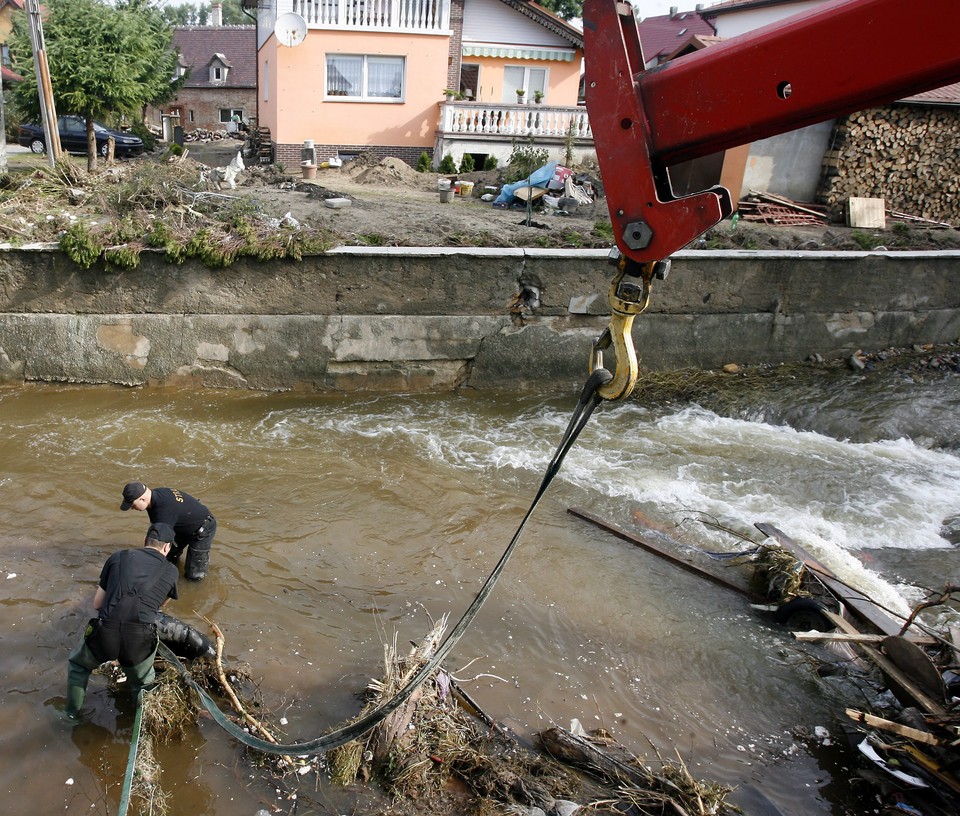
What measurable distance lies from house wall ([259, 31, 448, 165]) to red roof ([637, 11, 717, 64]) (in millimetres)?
14366

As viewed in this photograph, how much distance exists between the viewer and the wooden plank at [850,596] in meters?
4.94

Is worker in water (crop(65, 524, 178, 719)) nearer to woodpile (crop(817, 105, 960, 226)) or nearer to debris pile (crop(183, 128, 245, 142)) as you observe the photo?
woodpile (crop(817, 105, 960, 226))

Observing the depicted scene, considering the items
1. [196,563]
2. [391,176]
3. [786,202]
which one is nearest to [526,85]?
[391,176]

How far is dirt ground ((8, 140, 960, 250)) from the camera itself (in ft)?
32.0

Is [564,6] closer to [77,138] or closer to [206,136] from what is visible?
[206,136]

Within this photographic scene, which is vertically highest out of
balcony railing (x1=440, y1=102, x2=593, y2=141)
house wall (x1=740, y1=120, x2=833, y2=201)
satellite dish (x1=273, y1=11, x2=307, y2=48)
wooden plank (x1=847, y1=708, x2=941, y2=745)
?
satellite dish (x1=273, y1=11, x2=307, y2=48)

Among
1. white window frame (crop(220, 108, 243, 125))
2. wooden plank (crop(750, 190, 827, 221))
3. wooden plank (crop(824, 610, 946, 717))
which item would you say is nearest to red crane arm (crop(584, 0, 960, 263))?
wooden plank (crop(824, 610, 946, 717))

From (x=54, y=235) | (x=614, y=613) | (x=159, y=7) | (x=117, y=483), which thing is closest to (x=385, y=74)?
(x=159, y=7)

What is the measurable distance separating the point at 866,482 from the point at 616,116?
20.5ft

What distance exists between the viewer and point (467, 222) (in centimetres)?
1100

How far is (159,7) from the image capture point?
20.7m

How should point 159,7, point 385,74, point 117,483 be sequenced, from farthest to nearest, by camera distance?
point 159,7 < point 385,74 < point 117,483

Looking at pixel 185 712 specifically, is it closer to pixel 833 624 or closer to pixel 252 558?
pixel 252 558

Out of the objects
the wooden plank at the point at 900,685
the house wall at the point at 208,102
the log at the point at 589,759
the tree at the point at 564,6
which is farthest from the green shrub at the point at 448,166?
the house wall at the point at 208,102
